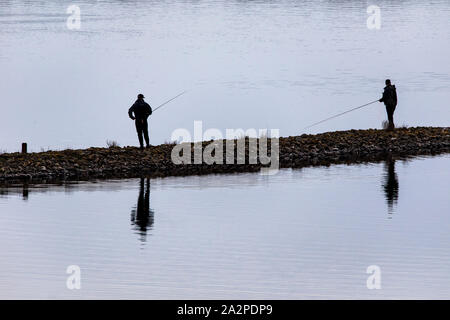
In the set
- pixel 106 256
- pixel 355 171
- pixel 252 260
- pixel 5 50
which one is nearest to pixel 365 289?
pixel 252 260

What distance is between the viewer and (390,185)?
111 ft

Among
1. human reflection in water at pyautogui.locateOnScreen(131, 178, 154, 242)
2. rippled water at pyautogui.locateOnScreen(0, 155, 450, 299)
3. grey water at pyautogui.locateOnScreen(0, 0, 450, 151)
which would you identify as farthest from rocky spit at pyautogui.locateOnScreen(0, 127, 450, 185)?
grey water at pyautogui.locateOnScreen(0, 0, 450, 151)

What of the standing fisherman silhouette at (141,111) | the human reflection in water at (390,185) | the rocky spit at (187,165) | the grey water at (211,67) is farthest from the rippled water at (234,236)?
the grey water at (211,67)

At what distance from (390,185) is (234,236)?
820 centimetres

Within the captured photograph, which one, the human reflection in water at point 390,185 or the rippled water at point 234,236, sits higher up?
the human reflection in water at point 390,185

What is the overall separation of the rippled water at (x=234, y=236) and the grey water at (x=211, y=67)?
16.3 m

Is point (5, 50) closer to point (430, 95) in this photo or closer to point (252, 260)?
point (430, 95)

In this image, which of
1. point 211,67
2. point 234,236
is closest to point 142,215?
point 234,236

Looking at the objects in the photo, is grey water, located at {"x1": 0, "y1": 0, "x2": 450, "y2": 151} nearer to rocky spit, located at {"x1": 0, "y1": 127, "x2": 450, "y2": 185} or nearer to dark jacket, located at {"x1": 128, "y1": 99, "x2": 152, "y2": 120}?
rocky spit, located at {"x1": 0, "y1": 127, "x2": 450, "y2": 185}

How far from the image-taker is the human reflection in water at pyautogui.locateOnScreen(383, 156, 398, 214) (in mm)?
31250

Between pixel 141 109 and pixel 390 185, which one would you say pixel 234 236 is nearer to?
pixel 390 185

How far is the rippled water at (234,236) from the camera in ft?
74.2

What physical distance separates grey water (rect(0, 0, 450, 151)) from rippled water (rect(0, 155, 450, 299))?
53.3 ft

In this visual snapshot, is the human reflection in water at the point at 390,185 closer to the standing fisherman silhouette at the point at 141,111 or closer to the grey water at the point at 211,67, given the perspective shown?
the standing fisherman silhouette at the point at 141,111
